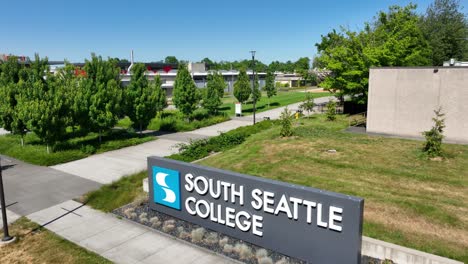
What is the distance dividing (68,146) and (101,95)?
15.0ft

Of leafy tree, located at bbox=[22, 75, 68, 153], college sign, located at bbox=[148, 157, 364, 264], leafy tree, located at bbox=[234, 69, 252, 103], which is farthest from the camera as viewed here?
leafy tree, located at bbox=[234, 69, 252, 103]

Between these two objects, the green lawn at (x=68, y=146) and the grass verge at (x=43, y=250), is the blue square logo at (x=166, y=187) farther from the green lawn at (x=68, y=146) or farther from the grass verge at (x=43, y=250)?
the green lawn at (x=68, y=146)

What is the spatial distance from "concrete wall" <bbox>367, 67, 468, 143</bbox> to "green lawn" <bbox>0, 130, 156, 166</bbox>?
1901cm

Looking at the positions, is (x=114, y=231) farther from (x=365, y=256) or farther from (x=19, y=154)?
(x=19, y=154)

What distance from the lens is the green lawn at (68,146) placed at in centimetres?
2311

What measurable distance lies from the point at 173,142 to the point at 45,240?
17.4 m

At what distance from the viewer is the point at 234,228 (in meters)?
11.4

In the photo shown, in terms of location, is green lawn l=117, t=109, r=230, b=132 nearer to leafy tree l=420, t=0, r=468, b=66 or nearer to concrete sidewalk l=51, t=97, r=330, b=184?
concrete sidewalk l=51, t=97, r=330, b=184

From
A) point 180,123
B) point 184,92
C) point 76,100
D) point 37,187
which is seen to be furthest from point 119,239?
point 184,92

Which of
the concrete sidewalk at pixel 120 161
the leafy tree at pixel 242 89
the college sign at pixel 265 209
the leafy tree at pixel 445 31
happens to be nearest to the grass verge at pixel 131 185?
the concrete sidewalk at pixel 120 161

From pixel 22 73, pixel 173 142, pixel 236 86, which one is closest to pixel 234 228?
pixel 173 142

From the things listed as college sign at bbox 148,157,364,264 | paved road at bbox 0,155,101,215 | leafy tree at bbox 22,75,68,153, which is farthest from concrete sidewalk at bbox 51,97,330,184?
college sign at bbox 148,157,364,264

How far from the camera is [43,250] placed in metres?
11.2

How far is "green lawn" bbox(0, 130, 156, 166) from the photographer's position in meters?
23.1
